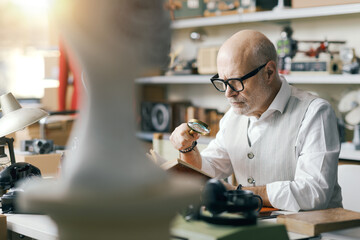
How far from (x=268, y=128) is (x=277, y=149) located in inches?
3.7

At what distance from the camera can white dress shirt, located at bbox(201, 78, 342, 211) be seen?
1802 mm

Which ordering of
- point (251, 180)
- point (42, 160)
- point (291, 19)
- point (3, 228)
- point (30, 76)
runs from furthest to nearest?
point (30, 76) → point (291, 19) → point (42, 160) → point (251, 180) → point (3, 228)

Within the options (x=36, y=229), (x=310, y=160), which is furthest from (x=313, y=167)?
(x=36, y=229)

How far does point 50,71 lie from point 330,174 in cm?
480

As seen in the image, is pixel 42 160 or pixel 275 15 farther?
pixel 275 15

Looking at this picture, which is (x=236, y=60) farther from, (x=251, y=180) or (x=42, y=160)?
(x=42, y=160)

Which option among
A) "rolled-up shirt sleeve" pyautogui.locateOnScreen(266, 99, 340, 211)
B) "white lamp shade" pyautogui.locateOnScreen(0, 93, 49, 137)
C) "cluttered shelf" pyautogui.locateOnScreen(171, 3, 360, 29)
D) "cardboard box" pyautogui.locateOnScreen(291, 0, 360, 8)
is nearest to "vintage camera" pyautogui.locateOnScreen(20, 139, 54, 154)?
"white lamp shade" pyautogui.locateOnScreen(0, 93, 49, 137)

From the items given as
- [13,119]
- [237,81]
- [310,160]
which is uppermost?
[237,81]

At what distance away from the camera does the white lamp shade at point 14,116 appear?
5.58 ft

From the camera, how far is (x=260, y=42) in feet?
6.71

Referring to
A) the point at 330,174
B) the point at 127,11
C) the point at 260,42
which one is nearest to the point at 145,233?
the point at 127,11

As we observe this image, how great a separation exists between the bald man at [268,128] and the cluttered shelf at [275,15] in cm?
137

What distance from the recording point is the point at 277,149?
2078 mm

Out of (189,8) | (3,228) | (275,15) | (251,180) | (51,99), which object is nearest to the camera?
(3,228)
